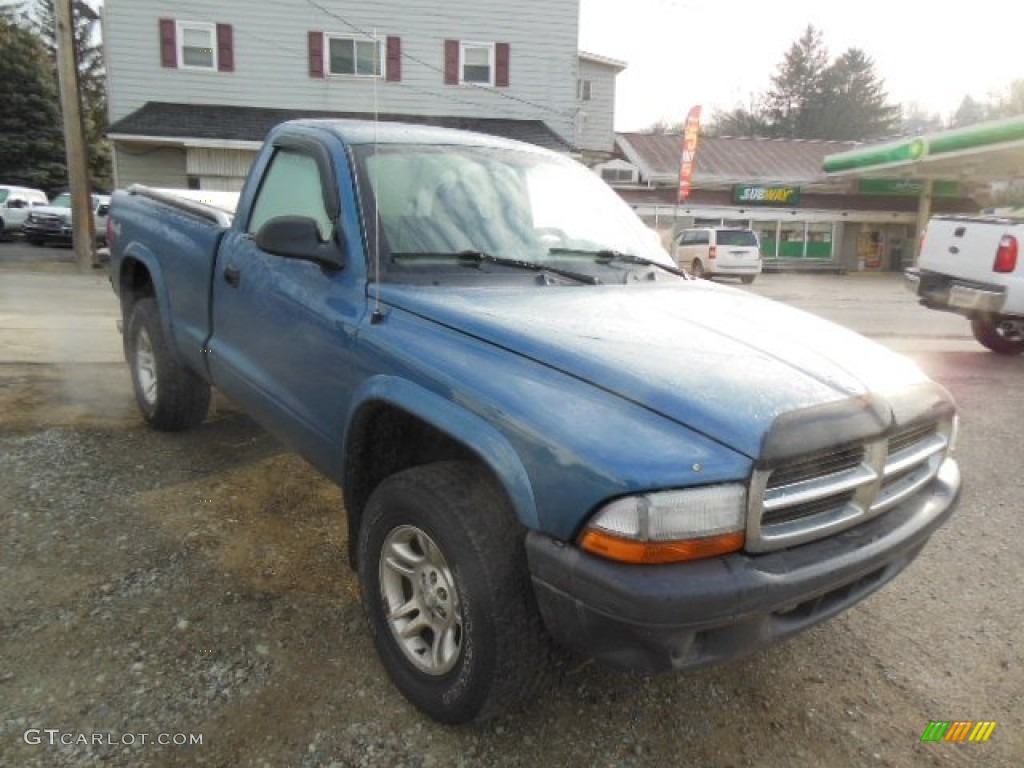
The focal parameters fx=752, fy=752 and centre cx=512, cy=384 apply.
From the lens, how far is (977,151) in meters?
22.0

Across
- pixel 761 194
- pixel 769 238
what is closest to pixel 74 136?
pixel 761 194

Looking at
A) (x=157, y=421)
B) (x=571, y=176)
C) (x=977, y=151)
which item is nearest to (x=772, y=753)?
(x=571, y=176)

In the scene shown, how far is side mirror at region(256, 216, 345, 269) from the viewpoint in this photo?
2.70m

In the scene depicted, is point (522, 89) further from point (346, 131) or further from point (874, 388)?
point (874, 388)

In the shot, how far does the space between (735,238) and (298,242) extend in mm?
21469

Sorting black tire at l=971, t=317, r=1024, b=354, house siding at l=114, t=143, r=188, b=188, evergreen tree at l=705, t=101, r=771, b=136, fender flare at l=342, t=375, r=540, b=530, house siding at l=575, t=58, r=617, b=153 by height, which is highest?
evergreen tree at l=705, t=101, r=771, b=136

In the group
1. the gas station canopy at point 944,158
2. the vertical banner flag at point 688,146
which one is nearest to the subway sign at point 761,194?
the gas station canopy at point 944,158

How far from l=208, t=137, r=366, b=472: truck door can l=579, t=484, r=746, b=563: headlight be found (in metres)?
1.15

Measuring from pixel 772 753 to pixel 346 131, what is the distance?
2.79 m

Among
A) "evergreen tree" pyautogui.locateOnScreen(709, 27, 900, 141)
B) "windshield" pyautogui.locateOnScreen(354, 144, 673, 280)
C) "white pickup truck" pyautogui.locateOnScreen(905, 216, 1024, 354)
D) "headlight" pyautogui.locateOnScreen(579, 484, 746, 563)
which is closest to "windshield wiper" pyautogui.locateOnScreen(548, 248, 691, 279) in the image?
"windshield" pyautogui.locateOnScreen(354, 144, 673, 280)

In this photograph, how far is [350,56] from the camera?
2014 centimetres

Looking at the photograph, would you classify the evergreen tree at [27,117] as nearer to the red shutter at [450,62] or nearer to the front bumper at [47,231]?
the front bumper at [47,231]

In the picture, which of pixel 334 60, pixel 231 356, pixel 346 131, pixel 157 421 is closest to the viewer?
pixel 346 131

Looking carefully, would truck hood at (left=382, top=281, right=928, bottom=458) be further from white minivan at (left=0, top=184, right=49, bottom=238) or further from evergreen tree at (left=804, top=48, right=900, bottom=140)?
evergreen tree at (left=804, top=48, right=900, bottom=140)
